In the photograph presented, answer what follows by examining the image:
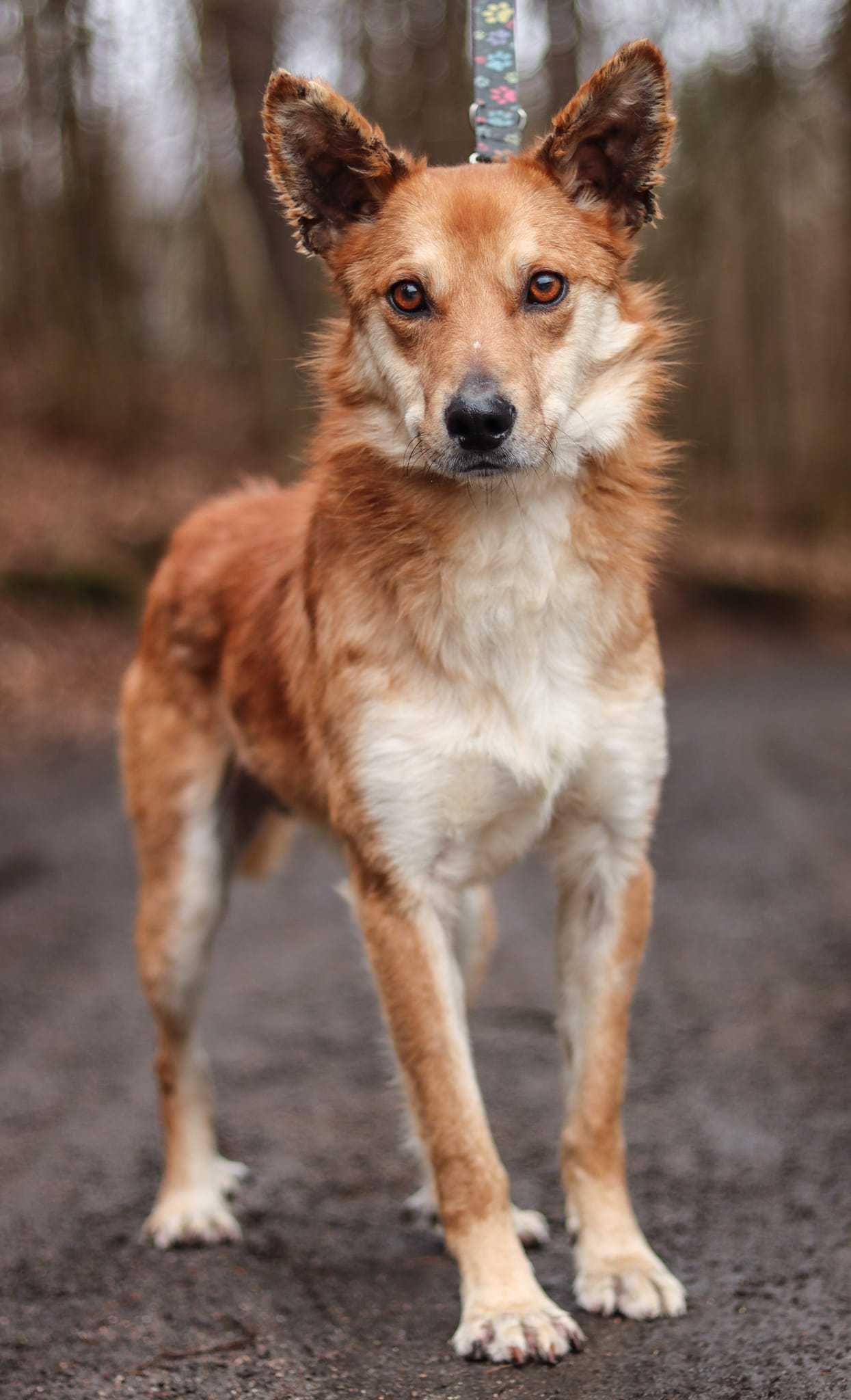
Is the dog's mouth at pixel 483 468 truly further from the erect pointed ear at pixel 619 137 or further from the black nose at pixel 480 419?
the erect pointed ear at pixel 619 137

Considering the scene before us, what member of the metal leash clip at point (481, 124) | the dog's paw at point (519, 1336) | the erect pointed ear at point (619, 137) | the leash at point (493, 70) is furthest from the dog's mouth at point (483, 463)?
the dog's paw at point (519, 1336)

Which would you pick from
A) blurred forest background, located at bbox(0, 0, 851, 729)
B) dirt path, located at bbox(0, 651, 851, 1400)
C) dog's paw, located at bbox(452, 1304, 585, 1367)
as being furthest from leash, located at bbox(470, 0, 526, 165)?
blurred forest background, located at bbox(0, 0, 851, 729)

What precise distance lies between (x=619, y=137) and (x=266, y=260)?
11420mm

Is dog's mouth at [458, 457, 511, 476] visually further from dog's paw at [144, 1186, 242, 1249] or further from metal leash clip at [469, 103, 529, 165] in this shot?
dog's paw at [144, 1186, 242, 1249]

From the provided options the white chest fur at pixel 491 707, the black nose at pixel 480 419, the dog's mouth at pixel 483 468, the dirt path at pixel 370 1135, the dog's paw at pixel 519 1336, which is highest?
the black nose at pixel 480 419

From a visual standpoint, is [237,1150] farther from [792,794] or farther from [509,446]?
[792,794]

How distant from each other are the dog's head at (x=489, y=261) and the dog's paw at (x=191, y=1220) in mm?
2045

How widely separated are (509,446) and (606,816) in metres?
0.91

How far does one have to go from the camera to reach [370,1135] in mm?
4383

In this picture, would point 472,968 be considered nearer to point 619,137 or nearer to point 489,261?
point 489,261

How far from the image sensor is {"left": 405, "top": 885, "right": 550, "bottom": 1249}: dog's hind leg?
3.59 m

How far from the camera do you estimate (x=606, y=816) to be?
133 inches

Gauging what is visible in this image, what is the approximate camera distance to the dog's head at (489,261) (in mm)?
3102

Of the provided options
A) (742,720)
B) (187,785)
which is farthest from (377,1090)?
(742,720)
